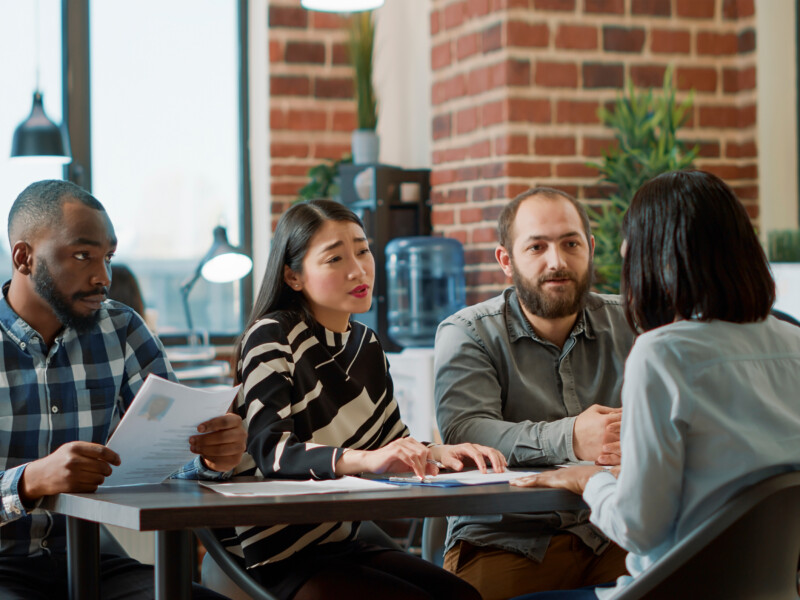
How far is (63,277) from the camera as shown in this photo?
70.7 inches

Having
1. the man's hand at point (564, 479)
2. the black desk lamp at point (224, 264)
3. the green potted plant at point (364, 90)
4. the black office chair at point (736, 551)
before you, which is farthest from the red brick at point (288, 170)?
the black office chair at point (736, 551)

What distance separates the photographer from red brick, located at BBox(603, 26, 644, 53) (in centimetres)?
379

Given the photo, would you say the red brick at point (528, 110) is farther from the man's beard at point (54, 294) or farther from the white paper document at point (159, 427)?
the white paper document at point (159, 427)

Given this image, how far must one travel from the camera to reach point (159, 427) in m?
1.48

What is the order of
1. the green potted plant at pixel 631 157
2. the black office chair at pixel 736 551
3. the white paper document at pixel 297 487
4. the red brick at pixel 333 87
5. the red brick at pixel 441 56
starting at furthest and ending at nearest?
the red brick at pixel 333 87 → the red brick at pixel 441 56 → the green potted plant at pixel 631 157 → the white paper document at pixel 297 487 → the black office chair at pixel 736 551

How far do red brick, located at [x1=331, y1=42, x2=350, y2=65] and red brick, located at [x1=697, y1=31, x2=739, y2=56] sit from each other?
6.88 feet

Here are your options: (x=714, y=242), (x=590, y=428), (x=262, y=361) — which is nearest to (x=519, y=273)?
(x=590, y=428)

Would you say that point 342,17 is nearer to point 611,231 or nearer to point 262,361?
point 611,231

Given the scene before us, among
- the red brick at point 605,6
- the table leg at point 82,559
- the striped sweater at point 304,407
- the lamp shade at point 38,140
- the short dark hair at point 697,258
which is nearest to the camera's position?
the short dark hair at point 697,258

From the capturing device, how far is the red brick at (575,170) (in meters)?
3.75

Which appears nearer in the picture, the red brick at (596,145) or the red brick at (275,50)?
the red brick at (596,145)

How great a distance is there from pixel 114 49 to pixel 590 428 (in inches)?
169

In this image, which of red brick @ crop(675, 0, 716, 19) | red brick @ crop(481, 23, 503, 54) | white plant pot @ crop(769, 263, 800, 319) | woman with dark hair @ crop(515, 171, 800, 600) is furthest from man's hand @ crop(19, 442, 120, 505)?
red brick @ crop(675, 0, 716, 19)

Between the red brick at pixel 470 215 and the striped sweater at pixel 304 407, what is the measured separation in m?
1.92
